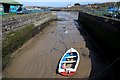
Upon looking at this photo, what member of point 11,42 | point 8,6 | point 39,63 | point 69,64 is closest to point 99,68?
point 69,64

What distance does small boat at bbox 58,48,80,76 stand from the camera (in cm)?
1040

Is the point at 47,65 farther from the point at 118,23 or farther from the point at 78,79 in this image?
the point at 118,23

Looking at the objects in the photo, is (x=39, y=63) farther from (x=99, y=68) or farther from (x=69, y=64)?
(x=99, y=68)

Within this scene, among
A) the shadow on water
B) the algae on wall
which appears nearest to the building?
the algae on wall

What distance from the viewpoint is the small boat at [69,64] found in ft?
34.1

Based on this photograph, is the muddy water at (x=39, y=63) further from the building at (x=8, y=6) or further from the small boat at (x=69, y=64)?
the building at (x=8, y=6)

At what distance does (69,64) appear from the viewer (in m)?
11.4

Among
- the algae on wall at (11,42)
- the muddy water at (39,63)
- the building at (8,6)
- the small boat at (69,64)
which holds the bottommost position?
the muddy water at (39,63)

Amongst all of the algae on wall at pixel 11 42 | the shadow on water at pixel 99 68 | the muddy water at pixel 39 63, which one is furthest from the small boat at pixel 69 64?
the algae on wall at pixel 11 42

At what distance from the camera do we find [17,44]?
15.4 m

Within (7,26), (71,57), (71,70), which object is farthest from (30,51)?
(71,70)

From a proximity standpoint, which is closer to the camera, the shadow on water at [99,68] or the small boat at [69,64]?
the small boat at [69,64]

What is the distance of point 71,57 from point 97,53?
4.10m

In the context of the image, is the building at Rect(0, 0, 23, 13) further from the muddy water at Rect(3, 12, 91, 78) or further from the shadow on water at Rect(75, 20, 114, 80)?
the shadow on water at Rect(75, 20, 114, 80)
